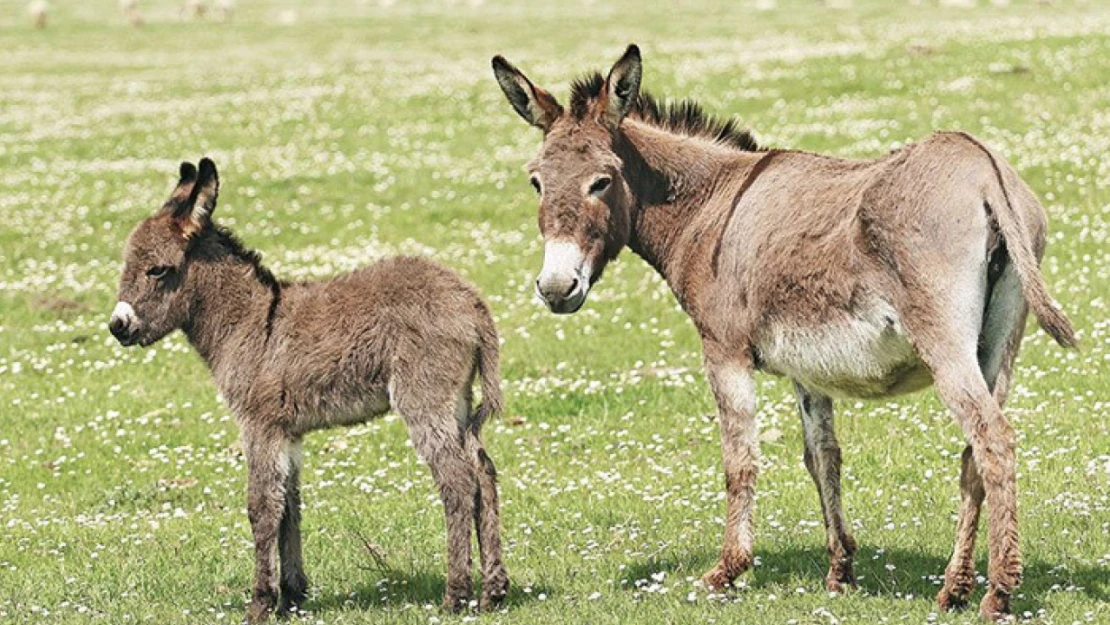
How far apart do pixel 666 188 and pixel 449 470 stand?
232cm

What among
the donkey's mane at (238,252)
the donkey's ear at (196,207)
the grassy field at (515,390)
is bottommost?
the grassy field at (515,390)

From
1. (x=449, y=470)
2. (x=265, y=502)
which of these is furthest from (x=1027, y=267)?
(x=265, y=502)

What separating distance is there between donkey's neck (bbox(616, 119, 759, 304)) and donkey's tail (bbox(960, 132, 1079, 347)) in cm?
213

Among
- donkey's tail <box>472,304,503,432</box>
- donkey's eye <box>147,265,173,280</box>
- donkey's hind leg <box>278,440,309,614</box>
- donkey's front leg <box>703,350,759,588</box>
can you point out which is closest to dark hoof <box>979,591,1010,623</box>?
donkey's front leg <box>703,350,759,588</box>

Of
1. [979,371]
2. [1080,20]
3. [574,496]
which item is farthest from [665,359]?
[1080,20]

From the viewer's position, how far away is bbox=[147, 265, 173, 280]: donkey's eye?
9.98 m

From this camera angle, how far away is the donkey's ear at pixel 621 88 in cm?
915

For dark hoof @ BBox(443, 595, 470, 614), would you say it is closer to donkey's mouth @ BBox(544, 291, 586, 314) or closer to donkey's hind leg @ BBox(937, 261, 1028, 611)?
donkey's mouth @ BBox(544, 291, 586, 314)

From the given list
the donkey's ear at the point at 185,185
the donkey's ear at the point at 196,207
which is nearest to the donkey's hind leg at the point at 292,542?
the donkey's ear at the point at 196,207

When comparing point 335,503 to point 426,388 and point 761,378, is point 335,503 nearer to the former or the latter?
point 426,388

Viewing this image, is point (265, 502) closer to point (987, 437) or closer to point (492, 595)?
point (492, 595)

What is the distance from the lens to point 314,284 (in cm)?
1007

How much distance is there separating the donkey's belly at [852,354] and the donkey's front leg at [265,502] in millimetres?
3033

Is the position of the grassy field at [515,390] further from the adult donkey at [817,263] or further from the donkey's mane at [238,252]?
the donkey's mane at [238,252]
